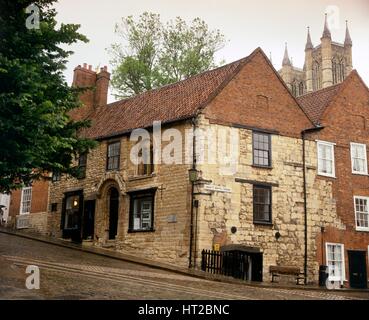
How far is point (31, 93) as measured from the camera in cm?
1259

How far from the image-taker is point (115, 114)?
27297mm

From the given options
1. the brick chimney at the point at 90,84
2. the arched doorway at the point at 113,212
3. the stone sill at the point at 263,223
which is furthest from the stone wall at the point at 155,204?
the brick chimney at the point at 90,84

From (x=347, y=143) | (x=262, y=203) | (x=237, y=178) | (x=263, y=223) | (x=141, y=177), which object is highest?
(x=347, y=143)

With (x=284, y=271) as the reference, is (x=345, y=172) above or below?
above

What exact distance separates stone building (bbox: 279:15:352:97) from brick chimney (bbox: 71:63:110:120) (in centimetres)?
5200

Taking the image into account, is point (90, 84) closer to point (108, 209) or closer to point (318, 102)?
point (108, 209)

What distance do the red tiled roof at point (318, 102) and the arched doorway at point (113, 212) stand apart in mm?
10846

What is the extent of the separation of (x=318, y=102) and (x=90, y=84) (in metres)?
13.6

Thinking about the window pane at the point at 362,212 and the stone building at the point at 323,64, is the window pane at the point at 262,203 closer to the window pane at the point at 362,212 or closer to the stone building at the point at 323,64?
Result: the window pane at the point at 362,212

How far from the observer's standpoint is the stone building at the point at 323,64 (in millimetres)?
75688

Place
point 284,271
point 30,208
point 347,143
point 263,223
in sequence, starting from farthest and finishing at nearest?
point 30,208
point 347,143
point 263,223
point 284,271

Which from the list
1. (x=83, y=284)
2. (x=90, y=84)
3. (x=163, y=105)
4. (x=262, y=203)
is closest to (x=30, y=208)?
(x=90, y=84)
